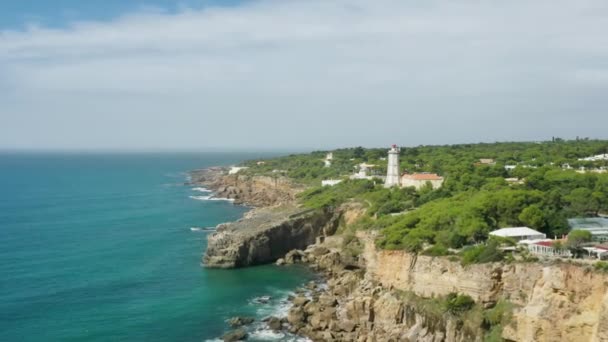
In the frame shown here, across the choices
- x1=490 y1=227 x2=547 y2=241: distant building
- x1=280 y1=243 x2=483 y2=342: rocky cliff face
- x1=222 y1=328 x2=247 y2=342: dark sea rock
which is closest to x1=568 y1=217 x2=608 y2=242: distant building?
x1=490 y1=227 x2=547 y2=241: distant building

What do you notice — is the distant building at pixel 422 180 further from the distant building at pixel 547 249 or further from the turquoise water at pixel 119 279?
the distant building at pixel 547 249

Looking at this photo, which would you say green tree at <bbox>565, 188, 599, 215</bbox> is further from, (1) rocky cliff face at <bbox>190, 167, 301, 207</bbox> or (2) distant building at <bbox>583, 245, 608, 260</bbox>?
(1) rocky cliff face at <bbox>190, 167, 301, 207</bbox>

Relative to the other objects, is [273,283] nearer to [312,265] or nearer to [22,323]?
[312,265]

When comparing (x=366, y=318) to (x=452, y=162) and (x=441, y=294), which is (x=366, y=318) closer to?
(x=441, y=294)

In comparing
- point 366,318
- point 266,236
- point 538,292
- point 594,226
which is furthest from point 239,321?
point 594,226

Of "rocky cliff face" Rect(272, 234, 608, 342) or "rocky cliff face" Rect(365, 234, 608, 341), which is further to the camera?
"rocky cliff face" Rect(272, 234, 608, 342)

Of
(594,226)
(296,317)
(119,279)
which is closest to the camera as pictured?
(594,226)
